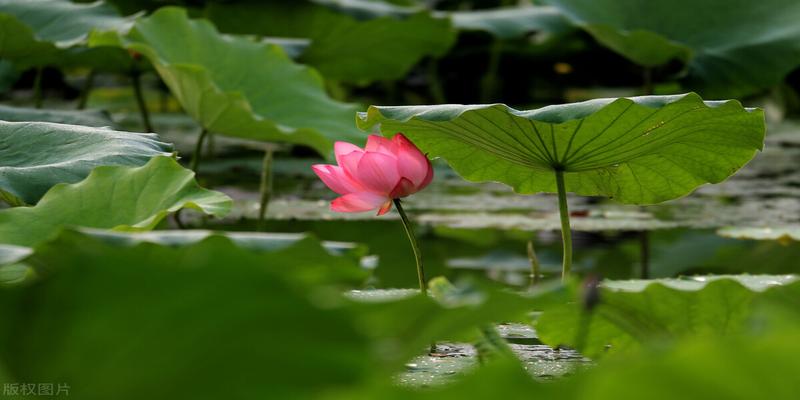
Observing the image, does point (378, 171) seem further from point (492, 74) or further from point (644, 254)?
point (492, 74)

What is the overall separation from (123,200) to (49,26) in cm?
190

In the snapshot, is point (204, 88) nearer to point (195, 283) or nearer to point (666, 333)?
point (666, 333)

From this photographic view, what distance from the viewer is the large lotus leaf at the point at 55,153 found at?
133cm

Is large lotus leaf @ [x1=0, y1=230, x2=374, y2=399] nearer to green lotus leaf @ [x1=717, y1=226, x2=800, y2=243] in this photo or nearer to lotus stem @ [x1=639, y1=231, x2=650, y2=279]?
lotus stem @ [x1=639, y1=231, x2=650, y2=279]

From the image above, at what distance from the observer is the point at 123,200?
Answer: 3.93ft

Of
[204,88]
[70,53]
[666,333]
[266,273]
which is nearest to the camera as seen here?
[266,273]

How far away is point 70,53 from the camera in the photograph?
3135 millimetres

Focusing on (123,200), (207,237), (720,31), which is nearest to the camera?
(207,237)

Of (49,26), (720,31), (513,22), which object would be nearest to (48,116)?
(49,26)

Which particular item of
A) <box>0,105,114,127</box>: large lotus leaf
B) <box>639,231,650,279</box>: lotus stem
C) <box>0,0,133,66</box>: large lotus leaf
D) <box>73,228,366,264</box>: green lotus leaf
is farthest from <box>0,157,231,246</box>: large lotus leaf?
<box>0,0,133,66</box>: large lotus leaf

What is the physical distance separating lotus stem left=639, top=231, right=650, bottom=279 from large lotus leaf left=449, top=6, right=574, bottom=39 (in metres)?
1.75

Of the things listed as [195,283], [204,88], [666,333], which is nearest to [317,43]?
[204,88]

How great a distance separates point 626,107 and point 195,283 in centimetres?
78

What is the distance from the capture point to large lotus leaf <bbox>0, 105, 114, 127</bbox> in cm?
212
